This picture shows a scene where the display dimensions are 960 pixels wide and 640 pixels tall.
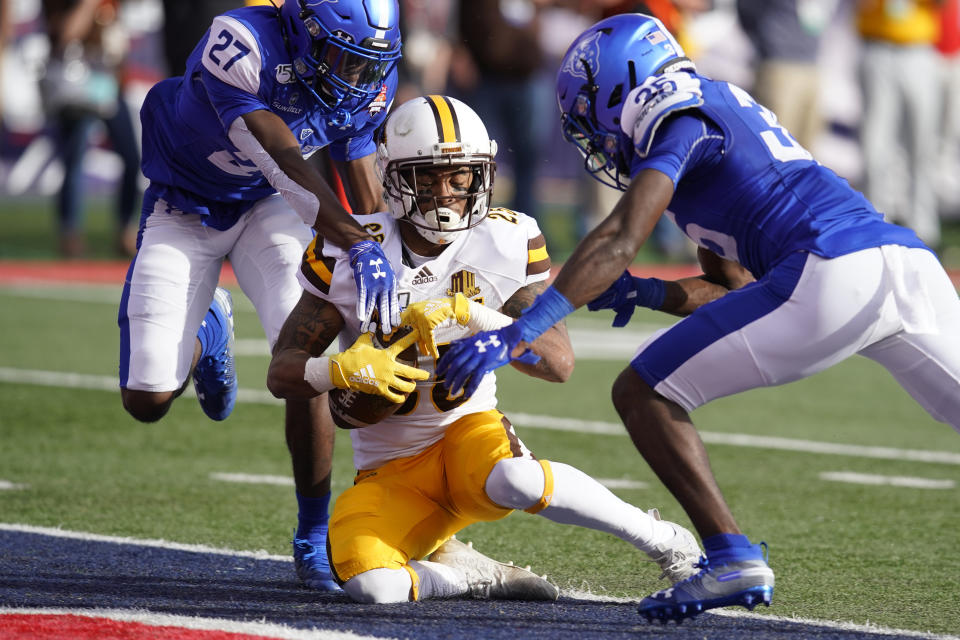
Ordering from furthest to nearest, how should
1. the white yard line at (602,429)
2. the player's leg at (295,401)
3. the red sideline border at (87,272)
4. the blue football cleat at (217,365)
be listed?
the red sideline border at (87,272)
the white yard line at (602,429)
the blue football cleat at (217,365)
the player's leg at (295,401)

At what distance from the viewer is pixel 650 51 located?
149 inches

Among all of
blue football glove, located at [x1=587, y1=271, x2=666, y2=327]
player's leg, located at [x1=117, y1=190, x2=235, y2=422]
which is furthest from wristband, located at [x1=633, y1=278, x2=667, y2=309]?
player's leg, located at [x1=117, y1=190, x2=235, y2=422]

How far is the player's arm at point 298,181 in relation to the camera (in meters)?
4.05

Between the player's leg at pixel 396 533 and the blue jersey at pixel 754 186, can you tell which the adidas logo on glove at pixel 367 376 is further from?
the blue jersey at pixel 754 186

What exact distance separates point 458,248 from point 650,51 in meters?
0.74

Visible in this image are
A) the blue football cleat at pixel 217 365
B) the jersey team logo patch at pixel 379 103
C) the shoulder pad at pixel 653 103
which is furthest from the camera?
the blue football cleat at pixel 217 365

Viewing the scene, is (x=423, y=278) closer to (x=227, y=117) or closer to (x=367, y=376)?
(x=367, y=376)

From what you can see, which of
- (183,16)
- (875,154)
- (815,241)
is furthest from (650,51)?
(875,154)

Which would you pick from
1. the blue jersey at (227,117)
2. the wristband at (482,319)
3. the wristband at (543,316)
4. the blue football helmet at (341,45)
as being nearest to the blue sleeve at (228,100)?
the blue jersey at (227,117)

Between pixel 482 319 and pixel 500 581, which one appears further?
pixel 500 581

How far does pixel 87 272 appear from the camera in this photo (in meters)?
11.8

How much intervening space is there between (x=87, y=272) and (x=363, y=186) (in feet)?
24.4

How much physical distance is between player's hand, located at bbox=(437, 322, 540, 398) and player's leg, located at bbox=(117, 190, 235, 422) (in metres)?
1.62

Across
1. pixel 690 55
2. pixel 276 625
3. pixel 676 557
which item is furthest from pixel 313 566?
pixel 690 55
